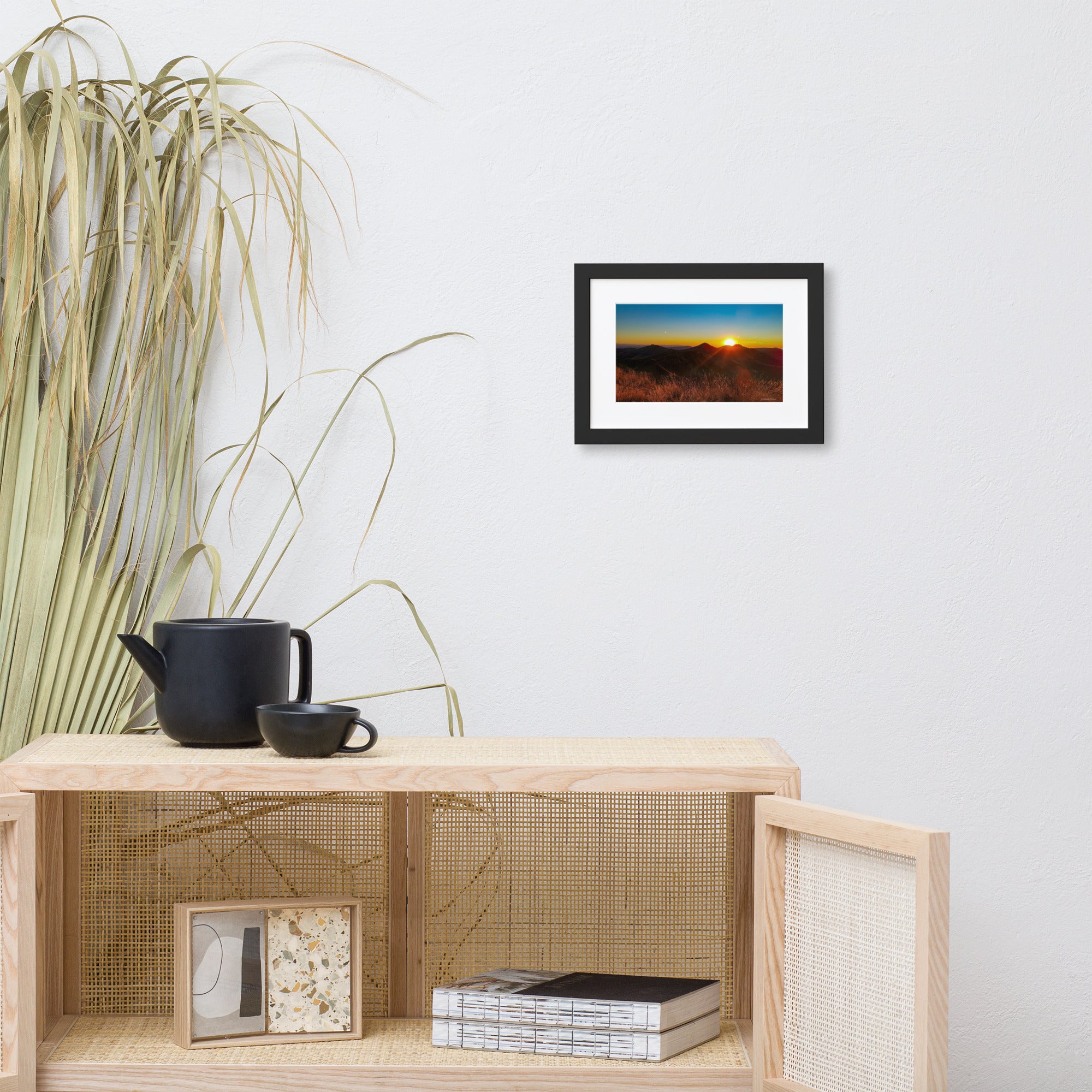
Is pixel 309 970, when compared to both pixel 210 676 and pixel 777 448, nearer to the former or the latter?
pixel 210 676

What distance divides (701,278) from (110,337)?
83 centimetres

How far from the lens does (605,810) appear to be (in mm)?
1404

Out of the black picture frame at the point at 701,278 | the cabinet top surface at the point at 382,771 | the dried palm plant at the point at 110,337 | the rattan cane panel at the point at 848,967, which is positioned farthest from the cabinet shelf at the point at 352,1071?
the black picture frame at the point at 701,278

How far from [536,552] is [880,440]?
0.51 metres

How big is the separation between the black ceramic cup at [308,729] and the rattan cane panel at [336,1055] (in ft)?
1.10

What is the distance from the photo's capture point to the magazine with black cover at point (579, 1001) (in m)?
1.23

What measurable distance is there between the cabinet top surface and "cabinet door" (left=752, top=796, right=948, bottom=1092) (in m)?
0.08

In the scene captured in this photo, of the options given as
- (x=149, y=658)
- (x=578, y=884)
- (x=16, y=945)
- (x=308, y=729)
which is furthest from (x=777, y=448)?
(x=16, y=945)

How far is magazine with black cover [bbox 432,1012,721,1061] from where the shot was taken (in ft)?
4.02

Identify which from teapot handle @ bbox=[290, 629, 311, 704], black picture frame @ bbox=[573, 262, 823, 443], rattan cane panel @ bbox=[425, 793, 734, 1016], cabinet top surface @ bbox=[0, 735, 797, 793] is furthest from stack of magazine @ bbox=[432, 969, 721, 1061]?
black picture frame @ bbox=[573, 262, 823, 443]

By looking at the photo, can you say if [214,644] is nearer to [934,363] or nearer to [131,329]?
[131,329]

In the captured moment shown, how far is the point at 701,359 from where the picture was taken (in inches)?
62.4

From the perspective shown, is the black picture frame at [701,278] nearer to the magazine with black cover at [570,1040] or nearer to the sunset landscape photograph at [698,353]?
the sunset landscape photograph at [698,353]

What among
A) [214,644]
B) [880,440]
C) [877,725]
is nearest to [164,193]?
[214,644]
